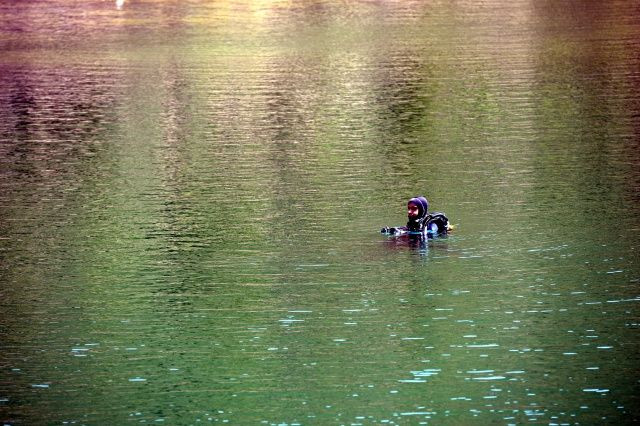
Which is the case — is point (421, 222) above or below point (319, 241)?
above

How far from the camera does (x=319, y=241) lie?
2128cm

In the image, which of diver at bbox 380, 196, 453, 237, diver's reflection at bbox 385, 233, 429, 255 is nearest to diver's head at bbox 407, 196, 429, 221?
diver at bbox 380, 196, 453, 237

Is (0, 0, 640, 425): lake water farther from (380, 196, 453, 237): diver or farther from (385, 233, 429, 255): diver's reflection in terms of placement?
(380, 196, 453, 237): diver

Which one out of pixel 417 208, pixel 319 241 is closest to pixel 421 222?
pixel 417 208

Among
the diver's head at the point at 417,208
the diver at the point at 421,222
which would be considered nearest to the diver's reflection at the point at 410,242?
the diver at the point at 421,222

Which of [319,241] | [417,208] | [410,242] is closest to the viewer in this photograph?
[417,208]

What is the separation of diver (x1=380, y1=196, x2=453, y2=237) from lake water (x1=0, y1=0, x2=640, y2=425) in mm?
293

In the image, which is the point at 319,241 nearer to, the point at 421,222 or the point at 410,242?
the point at 410,242

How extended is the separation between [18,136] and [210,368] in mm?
17585

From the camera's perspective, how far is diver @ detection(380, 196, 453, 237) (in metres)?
21.1

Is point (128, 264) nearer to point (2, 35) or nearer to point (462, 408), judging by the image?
point (462, 408)

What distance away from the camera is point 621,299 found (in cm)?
1822

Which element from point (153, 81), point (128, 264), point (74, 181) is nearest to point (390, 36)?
point (153, 81)

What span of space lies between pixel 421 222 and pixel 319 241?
4.67ft
